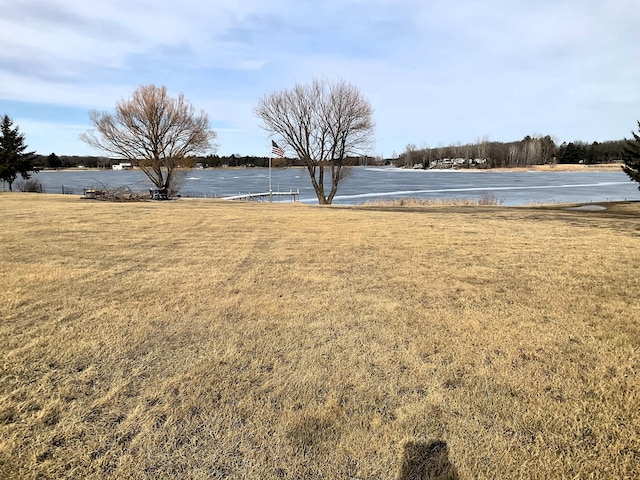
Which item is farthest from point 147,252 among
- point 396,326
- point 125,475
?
point 125,475

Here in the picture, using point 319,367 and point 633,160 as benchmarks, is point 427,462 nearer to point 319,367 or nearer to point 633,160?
point 319,367

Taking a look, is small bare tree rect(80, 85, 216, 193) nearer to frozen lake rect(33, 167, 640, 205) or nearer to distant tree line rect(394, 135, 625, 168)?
frozen lake rect(33, 167, 640, 205)

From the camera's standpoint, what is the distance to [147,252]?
6.93 m

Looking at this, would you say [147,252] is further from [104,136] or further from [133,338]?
[104,136]

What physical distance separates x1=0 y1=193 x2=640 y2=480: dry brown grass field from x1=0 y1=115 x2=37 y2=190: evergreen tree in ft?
121

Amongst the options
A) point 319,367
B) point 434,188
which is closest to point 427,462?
point 319,367

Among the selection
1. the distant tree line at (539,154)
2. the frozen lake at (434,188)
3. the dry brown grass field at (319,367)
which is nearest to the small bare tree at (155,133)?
the frozen lake at (434,188)

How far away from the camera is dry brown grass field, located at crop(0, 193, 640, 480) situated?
2.17m

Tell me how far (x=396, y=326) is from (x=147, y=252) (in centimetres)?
498

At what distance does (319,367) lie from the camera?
10.2ft

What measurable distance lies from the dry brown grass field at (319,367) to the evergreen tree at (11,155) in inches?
1457

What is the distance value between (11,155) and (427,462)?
4428 centimetres

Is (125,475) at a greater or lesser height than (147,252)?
lesser

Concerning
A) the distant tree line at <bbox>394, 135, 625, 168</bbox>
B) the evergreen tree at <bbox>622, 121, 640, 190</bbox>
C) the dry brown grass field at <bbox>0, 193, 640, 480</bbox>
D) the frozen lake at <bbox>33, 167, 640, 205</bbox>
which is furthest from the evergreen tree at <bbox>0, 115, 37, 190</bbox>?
the distant tree line at <bbox>394, 135, 625, 168</bbox>
